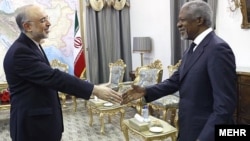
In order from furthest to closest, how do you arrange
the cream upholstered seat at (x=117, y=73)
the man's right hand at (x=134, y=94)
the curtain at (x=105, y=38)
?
the curtain at (x=105, y=38)
the cream upholstered seat at (x=117, y=73)
the man's right hand at (x=134, y=94)

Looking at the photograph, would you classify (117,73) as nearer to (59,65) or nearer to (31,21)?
(59,65)

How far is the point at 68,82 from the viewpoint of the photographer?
184 cm

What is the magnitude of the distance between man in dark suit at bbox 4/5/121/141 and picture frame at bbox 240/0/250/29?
2510mm

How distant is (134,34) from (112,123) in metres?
2.50

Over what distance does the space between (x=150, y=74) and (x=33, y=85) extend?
2.96m

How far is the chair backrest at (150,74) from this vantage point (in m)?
4.55

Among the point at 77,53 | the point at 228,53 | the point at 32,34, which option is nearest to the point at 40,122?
the point at 32,34

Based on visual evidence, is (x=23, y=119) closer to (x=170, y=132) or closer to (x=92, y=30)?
(x=170, y=132)

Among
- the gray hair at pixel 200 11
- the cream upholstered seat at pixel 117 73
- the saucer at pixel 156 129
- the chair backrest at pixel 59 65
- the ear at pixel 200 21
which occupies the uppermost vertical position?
the gray hair at pixel 200 11

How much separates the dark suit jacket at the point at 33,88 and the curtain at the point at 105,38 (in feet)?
13.9

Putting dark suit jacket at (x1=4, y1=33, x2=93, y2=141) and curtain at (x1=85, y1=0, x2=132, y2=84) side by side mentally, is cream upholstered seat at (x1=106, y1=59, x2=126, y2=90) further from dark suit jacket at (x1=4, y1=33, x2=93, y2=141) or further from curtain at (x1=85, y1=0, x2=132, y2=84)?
dark suit jacket at (x1=4, y1=33, x2=93, y2=141)

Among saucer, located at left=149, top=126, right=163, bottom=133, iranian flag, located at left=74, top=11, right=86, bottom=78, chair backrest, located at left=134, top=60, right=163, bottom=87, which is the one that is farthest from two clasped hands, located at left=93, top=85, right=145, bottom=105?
iranian flag, located at left=74, top=11, right=86, bottom=78

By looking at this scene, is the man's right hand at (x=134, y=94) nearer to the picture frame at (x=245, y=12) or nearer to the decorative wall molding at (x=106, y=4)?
the picture frame at (x=245, y=12)

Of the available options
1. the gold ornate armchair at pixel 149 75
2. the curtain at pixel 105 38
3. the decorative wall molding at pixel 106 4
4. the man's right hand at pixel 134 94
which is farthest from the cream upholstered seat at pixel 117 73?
the man's right hand at pixel 134 94
